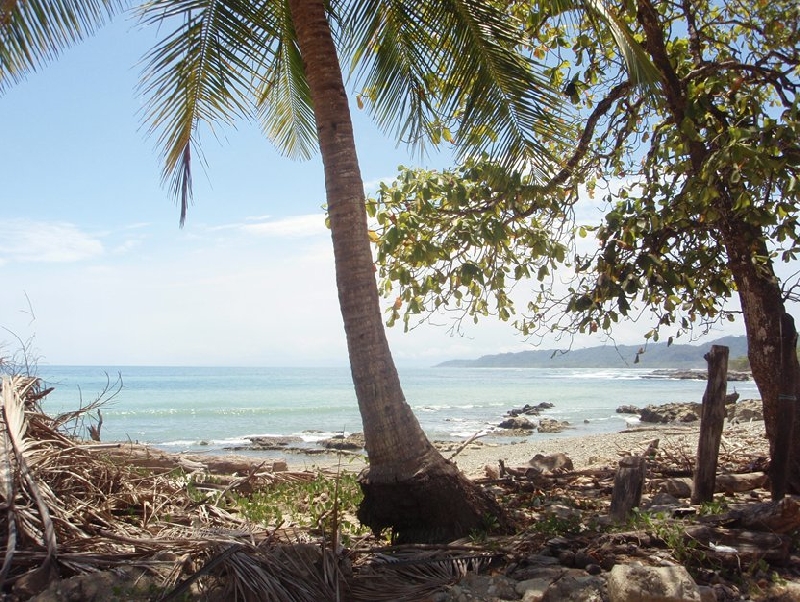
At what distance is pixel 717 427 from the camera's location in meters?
5.72

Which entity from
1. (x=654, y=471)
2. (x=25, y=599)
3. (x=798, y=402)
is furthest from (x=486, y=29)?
(x=25, y=599)

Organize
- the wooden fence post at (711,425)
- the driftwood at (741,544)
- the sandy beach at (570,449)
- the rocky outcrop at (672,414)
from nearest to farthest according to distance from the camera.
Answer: the driftwood at (741,544), the wooden fence post at (711,425), the sandy beach at (570,449), the rocky outcrop at (672,414)

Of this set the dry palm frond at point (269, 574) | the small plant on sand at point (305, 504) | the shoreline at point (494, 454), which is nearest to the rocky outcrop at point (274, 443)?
the shoreline at point (494, 454)

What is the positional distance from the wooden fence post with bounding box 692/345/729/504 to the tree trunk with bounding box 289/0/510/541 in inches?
74.2

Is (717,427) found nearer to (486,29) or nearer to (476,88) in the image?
(476,88)

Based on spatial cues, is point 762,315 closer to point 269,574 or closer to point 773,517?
point 773,517

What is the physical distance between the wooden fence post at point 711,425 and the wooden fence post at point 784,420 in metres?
0.42

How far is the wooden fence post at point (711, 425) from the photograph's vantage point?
18.7 ft

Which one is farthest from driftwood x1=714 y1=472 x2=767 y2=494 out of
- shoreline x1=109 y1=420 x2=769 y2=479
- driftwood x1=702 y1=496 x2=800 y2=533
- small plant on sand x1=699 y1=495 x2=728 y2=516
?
driftwood x1=702 y1=496 x2=800 y2=533

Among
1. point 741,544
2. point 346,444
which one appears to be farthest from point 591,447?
point 741,544

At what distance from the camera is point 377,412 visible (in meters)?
5.14

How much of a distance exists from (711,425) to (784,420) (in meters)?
0.55

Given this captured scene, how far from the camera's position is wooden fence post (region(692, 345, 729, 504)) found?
5.71m

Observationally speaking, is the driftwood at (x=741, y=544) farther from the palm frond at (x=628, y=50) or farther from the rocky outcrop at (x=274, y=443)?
the rocky outcrop at (x=274, y=443)
